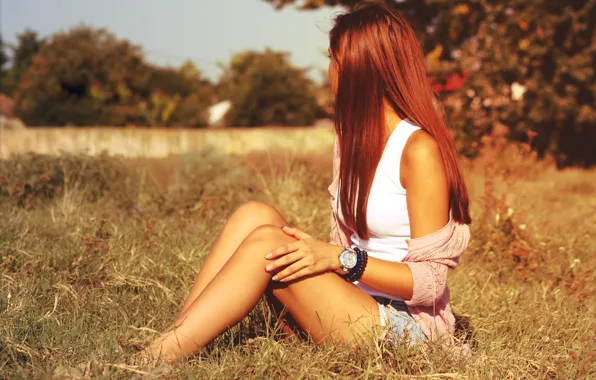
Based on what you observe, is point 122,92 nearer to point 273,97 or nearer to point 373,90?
point 273,97

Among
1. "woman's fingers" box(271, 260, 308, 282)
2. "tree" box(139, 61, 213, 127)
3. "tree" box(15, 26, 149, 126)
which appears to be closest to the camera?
"woman's fingers" box(271, 260, 308, 282)

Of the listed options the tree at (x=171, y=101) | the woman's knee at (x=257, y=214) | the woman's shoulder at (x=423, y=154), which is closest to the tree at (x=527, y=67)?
the woman's knee at (x=257, y=214)

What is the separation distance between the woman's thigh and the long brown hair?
0.91 feet

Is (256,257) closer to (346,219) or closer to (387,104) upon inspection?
(346,219)

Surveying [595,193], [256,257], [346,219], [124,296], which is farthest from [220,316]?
[595,193]

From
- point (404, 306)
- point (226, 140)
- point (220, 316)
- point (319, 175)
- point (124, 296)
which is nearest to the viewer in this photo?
point (220, 316)

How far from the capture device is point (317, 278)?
246cm

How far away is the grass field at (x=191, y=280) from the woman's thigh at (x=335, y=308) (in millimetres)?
71

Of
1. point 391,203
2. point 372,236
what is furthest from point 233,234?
point 391,203

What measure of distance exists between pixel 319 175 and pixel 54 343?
3.87 meters

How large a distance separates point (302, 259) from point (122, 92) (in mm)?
25627

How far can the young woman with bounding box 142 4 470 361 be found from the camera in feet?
7.96

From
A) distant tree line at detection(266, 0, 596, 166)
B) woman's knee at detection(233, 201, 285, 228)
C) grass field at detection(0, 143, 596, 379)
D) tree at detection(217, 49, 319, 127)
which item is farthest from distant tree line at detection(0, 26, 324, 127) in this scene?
woman's knee at detection(233, 201, 285, 228)

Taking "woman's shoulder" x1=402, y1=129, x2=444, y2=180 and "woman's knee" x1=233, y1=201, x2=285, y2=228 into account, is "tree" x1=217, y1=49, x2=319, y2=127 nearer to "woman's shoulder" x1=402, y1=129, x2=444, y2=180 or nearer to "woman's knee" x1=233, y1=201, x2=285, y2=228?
"woman's knee" x1=233, y1=201, x2=285, y2=228
